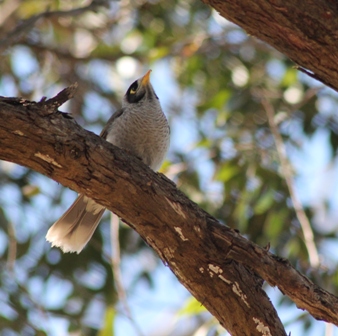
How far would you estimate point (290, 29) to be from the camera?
8.65 feet

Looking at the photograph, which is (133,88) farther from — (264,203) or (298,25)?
(298,25)

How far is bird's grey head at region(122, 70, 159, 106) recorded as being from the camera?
4.69m

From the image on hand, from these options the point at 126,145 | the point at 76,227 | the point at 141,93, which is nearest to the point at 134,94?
the point at 141,93

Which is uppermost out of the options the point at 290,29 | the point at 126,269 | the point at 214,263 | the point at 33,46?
the point at 290,29

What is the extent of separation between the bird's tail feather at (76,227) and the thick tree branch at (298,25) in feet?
5.55

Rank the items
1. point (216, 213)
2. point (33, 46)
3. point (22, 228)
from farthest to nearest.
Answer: point (33, 46) → point (22, 228) → point (216, 213)

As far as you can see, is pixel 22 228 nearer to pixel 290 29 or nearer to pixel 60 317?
pixel 60 317

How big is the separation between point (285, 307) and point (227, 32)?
262cm

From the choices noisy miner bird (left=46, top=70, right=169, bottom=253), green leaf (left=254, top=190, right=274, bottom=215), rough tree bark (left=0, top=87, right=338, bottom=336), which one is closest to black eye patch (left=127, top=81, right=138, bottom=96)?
noisy miner bird (left=46, top=70, right=169, bottom=253)

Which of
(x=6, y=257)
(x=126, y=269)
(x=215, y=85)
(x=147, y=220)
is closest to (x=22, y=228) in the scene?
(x=6, y=257)

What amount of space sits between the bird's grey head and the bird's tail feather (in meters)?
0.92

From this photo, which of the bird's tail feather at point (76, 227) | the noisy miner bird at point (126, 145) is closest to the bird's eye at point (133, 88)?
the noisy miner bird at point (126, 145)

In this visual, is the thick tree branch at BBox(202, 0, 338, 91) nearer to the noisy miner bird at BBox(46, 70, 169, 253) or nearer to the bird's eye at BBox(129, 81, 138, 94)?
the noisy miner bird at BBox(46, 70, 169, 253)

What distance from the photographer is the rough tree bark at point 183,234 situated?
2.57 metres
